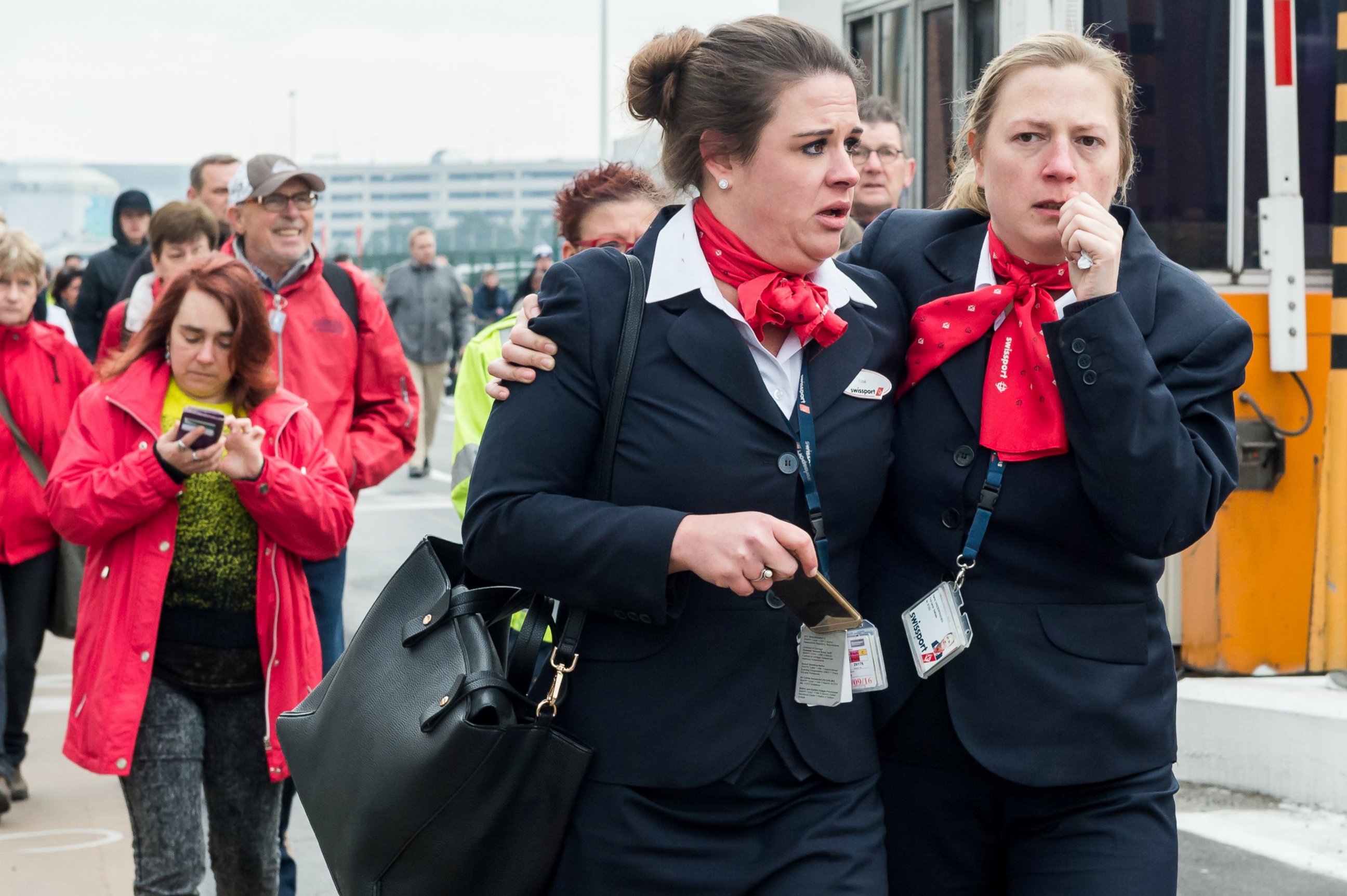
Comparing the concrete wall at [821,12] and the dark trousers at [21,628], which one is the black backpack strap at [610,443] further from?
the concrete wall at [821,12]

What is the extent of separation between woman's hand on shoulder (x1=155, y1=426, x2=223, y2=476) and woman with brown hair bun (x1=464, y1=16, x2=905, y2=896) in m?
1.55

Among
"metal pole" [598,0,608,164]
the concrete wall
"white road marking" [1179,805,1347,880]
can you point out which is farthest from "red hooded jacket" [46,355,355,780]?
"metal pole" [598,0,608,164]

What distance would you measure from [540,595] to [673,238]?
62 centimetres

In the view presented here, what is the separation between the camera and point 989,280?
9.05ft

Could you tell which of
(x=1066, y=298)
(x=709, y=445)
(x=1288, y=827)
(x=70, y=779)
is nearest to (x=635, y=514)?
(x=709, y=445)

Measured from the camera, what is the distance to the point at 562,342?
2.45 meters

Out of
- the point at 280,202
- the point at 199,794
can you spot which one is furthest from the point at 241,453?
the point at 280,202

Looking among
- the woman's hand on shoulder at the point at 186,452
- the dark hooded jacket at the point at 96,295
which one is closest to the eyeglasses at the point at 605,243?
the woman's hand on shoulder at the point at 186,452

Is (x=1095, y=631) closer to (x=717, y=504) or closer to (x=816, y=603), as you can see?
(x=816, y=603)

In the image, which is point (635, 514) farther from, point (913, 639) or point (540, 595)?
point (913, 639)

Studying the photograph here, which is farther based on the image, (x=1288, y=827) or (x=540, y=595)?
(x=1288, y=827)

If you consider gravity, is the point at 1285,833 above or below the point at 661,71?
below

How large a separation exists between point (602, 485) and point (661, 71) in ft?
2.40

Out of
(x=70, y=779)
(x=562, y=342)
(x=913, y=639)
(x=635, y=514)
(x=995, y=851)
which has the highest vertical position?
(x=562, y=342)
